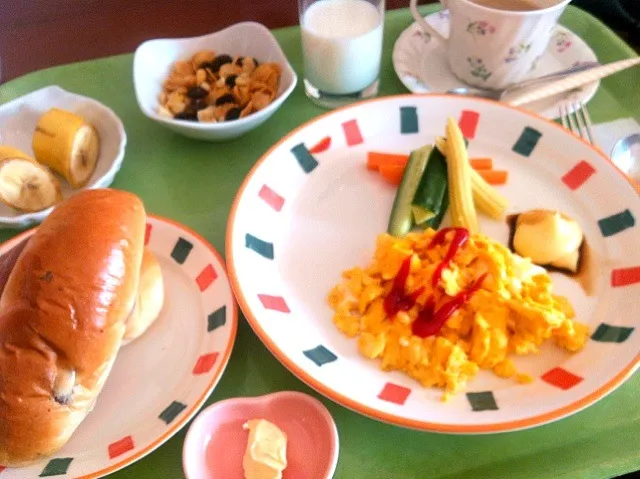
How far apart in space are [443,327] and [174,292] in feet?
1.50

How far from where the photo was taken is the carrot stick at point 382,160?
1.17 meters

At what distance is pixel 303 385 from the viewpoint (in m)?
0.91

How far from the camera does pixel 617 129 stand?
1247mm

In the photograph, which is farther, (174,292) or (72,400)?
(174,292)

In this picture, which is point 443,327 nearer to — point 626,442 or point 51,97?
point 626,442

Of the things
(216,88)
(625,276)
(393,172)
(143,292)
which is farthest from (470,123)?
(143,292)

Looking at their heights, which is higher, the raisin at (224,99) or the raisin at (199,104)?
the raisin at (224,99)

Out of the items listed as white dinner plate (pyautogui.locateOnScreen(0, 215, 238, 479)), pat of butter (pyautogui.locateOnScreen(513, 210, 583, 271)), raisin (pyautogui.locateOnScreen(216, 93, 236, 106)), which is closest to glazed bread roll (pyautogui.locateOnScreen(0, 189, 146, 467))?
white dinner plate (pyautogui.locateOnScreen(0, 215, 238, 479))

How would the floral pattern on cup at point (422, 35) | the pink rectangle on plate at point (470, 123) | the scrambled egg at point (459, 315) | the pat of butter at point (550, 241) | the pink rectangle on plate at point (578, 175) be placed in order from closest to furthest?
the scrambled egg at point (459, 315) → the pat of butter at point (550, 241) → the pink rectangle on plate at point (578, 175) → the pink rectangle on plate at point (470, 123) → the floral pattern on cup at point (422, 35)

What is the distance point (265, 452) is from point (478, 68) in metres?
0.93

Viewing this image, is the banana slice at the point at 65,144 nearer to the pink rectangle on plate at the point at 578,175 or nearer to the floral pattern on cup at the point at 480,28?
the floral pattern on cup at the point at 480,28

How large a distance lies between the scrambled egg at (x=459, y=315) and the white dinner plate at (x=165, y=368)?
20 centimetres

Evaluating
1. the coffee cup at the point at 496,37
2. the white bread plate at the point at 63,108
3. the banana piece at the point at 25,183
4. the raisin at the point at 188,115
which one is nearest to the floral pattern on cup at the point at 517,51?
the coffee cup at the point at 496,37

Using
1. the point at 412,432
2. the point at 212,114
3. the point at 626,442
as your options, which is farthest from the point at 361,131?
the point at 626,442
